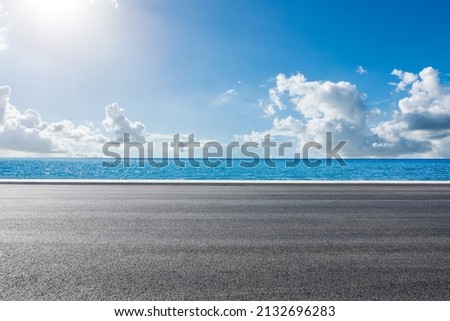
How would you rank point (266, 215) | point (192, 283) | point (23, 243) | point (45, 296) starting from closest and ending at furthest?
point (45, 296) < point (192, 283) < point (23, 243) < point (266, 215)

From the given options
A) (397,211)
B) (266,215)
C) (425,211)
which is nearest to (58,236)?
(266,215)

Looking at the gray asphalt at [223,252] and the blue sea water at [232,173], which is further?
the blue sea water at [232,173]

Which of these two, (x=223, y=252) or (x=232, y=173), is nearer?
(x=223, y=252)

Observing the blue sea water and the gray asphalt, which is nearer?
the gray asphalt

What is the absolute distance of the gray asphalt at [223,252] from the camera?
12.7 ft

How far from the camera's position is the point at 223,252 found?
5324 millimetres

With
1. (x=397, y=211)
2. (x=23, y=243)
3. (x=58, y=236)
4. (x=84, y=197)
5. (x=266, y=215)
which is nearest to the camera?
(x=23, y=243)

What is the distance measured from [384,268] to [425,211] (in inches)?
244

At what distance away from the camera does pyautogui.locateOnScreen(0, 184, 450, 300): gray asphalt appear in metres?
3.87
